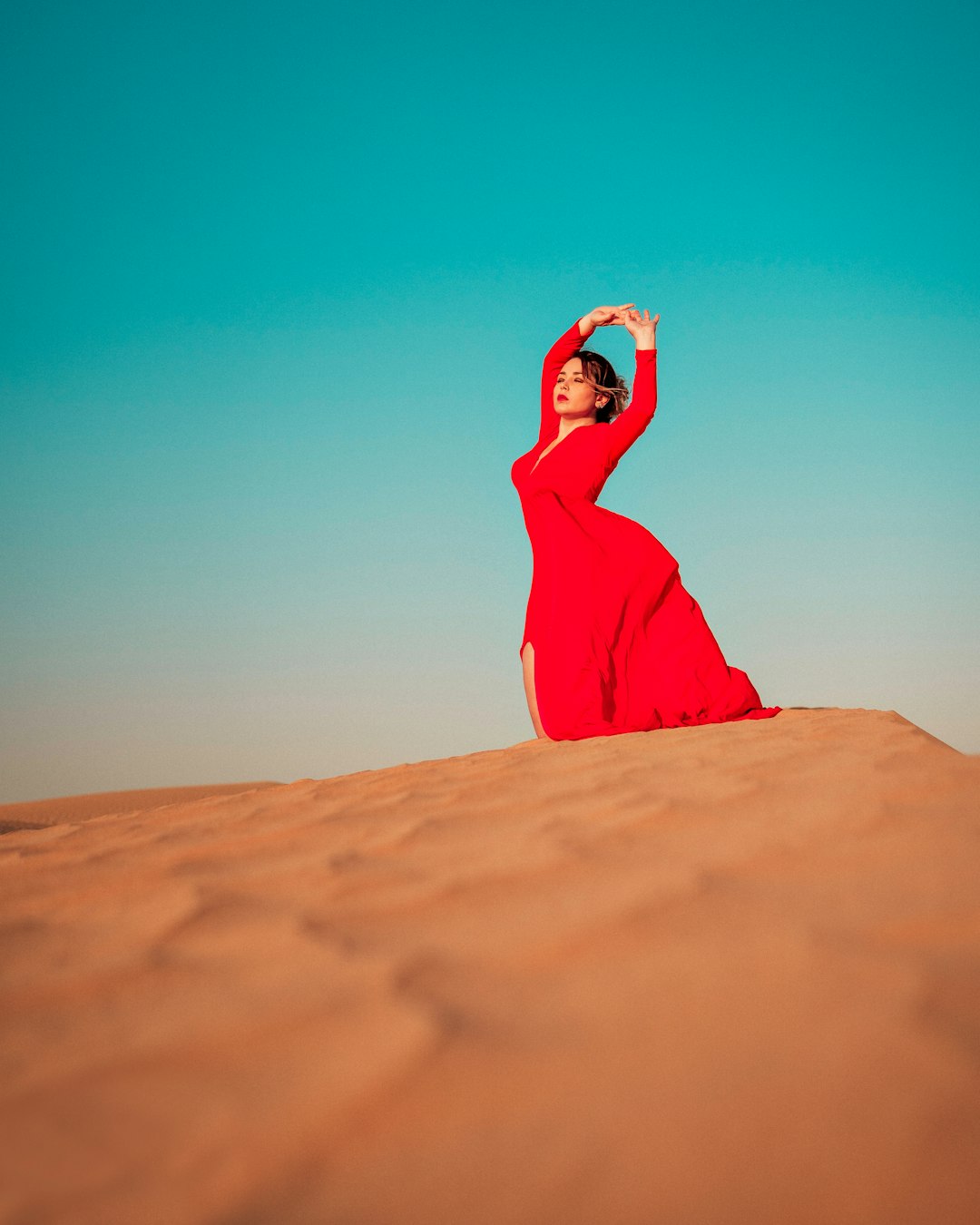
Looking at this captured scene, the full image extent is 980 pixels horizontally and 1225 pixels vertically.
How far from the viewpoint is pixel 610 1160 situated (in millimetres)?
834

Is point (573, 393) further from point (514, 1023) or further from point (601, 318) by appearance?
point (514, 1023)

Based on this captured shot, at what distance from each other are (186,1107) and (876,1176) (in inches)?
28.0

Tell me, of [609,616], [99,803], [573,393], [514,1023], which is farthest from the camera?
[99,803]

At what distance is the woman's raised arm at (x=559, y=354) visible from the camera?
16.3ft

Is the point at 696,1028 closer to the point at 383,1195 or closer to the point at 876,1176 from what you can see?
the point at 876,1176

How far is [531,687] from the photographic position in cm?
457

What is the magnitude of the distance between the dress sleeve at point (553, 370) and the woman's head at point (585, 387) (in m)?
0.05

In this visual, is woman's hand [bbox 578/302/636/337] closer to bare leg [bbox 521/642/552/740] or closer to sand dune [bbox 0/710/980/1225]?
bare leg [bbox 521/642/552/740]

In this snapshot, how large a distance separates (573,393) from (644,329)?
54cm

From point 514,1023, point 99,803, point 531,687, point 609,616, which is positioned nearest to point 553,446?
point 609,616

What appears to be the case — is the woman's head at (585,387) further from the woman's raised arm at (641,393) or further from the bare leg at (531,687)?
the bare leg at (531,687)

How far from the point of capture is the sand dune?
32.3 inches

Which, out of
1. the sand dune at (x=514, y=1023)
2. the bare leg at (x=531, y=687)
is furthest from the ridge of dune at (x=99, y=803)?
the sand dune at (x=514, y=1023)

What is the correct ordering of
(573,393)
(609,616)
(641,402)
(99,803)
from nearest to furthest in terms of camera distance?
(609,616), (641,402), (573,393), (99,803)
